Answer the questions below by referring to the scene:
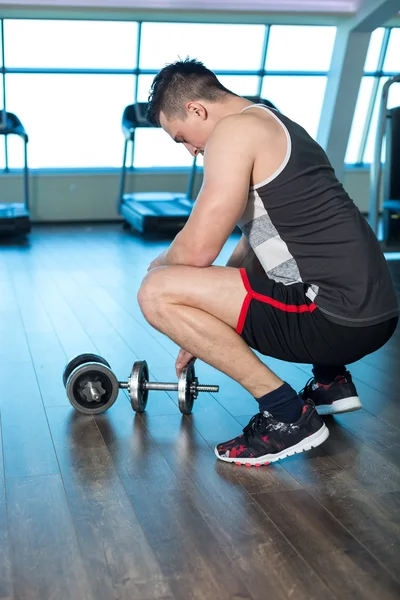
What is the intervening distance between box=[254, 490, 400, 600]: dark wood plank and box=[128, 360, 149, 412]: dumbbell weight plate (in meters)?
0.60

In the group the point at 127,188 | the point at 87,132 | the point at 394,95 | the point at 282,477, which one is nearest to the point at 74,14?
the point at 127,188

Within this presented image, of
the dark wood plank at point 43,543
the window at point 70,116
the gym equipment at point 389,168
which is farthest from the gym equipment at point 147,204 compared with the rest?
the dark wood plank at point 43,543

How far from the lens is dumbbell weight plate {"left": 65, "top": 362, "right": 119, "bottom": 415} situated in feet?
7.51

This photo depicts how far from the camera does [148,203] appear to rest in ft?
22.3

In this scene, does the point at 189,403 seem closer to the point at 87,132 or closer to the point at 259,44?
the point at 259,44

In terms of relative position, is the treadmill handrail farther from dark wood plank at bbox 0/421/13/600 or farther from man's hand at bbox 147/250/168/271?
dark wood plank at bbox 0/421/13/600

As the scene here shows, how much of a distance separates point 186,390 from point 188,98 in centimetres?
86

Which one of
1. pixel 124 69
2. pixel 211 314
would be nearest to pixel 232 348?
pixel 211 314

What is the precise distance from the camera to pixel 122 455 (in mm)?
2041

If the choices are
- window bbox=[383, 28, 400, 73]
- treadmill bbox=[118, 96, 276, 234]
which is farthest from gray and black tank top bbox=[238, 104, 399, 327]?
window bbox=[383, 28, 400, 73]

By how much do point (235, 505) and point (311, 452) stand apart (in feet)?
1.29

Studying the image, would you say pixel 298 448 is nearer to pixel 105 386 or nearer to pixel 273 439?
pixel 273 439

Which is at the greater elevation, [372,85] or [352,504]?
[372,85]

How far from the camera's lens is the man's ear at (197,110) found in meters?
1.95
